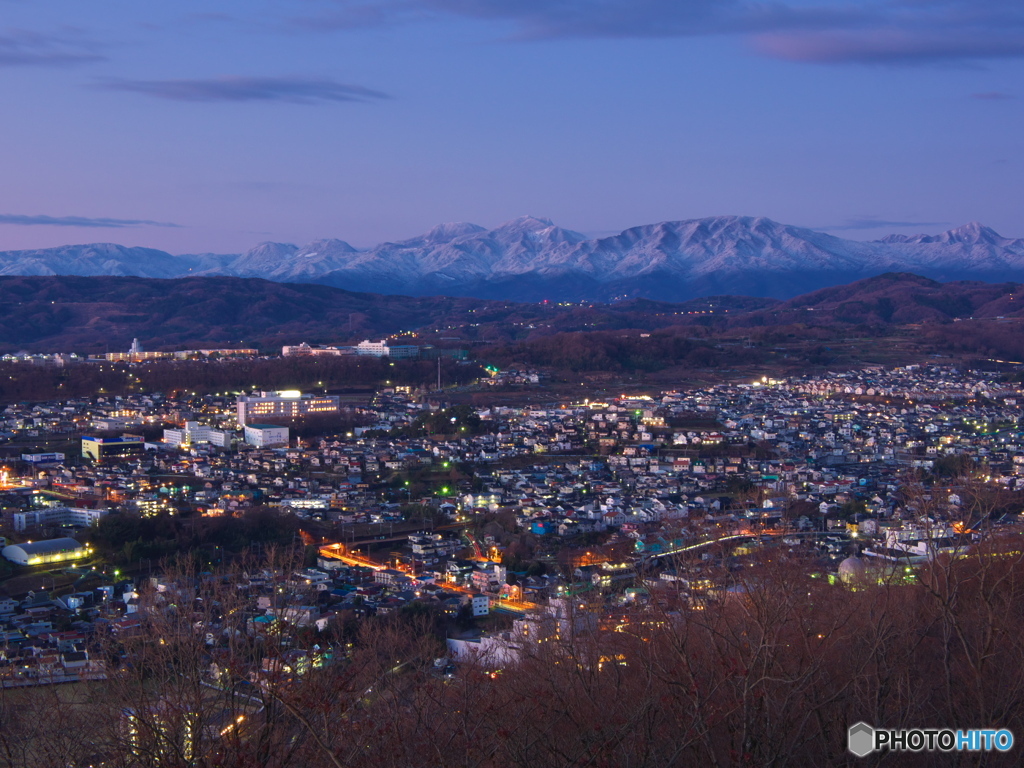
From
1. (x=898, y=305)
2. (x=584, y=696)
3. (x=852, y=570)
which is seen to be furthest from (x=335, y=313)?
(x=584, y=696)

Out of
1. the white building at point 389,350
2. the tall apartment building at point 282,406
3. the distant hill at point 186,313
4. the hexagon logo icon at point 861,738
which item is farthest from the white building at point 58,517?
the distant hill at point 186,313

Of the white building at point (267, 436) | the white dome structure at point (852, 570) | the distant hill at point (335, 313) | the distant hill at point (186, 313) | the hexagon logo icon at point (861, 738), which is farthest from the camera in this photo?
the distant hill at point (335, 313)

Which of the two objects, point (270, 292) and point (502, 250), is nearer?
point (270, 292)

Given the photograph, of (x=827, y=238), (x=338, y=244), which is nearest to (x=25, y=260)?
(x=338, y=244)

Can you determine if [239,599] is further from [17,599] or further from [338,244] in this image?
[338,244]

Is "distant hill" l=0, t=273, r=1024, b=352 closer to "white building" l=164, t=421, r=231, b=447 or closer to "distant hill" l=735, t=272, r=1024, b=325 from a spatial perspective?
"distant hill" l=735, t=272, r=1024, b=325

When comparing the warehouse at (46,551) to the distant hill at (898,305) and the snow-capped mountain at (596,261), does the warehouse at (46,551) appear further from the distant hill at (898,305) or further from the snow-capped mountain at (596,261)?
the snow-capped mountain at (596,261)

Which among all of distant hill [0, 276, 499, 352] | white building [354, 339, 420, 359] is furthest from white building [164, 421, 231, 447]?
distant hill [0, 276, 499, 352]
